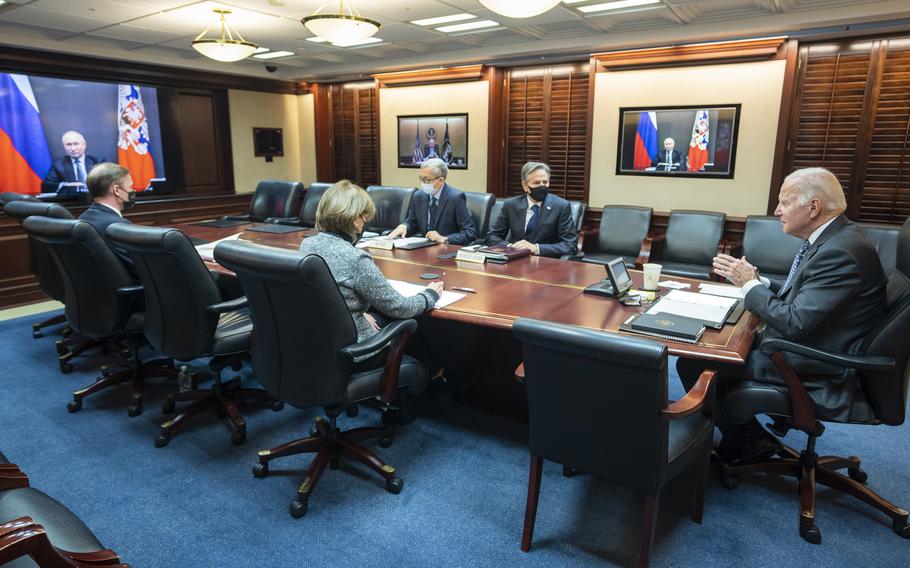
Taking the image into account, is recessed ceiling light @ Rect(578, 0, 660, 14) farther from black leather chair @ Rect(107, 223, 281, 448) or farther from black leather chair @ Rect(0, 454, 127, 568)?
black leather chair @ Rect(0, 454, 127, 568)

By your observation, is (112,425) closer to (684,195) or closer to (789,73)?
(684,195)

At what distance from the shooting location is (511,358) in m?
2.62

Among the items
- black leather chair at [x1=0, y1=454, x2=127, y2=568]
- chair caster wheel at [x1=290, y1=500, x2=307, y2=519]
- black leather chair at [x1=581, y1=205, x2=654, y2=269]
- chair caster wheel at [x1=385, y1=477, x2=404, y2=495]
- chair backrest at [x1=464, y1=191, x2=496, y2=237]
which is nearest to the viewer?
black leather chair at [x1=0, y1=454, x2=127, y2=568]

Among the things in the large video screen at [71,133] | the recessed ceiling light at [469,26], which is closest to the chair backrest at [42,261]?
the large video screen at [71,133]

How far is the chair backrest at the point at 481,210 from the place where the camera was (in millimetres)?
4320

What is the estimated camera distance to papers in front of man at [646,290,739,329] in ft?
6.55

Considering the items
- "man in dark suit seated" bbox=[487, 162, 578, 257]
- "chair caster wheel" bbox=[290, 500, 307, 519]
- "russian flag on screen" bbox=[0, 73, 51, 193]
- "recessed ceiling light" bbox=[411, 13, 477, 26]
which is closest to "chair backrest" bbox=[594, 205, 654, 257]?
"man in dark suit seated" bbox=[487, 162, 578, 257]

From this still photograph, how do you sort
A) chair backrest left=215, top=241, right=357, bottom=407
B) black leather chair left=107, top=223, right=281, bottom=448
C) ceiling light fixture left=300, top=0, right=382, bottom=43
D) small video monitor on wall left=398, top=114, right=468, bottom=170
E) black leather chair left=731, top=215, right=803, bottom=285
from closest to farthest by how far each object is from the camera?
chair backrest left=215, top=241, right=357, bottom=407
black leather chair left=107, top=223, right=281, bottom=448
ceiling light fixture left=300, top=0, right=382, bottom=43
black leather chair left=731, top=215, right=803, bottom=285
small video monitor on wall left=398, top=114, right=468, bottom=170

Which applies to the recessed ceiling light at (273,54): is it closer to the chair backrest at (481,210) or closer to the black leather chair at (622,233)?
the chair backrest at (481,210)

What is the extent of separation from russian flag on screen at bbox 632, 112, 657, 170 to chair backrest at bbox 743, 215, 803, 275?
1.06 m

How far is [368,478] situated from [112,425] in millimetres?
1395

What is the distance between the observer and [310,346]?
1.84 m

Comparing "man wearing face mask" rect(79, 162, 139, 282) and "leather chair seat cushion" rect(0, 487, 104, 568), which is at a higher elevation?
"man wearing face mask" rect(79, 162, 139, 282)

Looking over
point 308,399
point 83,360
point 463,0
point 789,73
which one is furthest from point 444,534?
point 789,73
